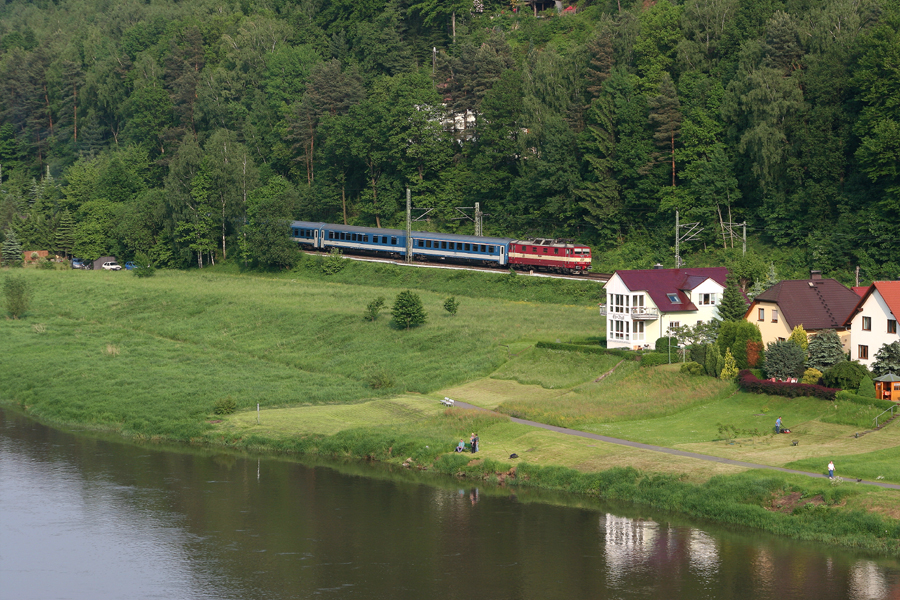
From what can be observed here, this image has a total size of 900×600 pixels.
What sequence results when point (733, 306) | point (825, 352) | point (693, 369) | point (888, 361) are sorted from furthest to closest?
point (733, 306) < point (693, 369) < point (825, 352) < point (888, 361)

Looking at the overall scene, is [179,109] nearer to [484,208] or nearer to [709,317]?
[484,208]

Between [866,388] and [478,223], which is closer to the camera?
[866,388]

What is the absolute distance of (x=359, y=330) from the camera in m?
85.2

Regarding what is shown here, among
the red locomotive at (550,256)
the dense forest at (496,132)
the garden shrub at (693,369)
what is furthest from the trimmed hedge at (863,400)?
the red locomotive at (550,256)

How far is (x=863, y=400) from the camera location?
174 feet

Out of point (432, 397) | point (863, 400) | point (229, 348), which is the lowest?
point (432, 397)

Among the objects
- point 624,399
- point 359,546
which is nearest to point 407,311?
point 624,399

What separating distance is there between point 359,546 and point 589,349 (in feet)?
104

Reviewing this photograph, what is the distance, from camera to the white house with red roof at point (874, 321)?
2238 inches

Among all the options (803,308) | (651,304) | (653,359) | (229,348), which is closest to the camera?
(803,308)

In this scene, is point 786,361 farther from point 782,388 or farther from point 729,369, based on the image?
point 729,369

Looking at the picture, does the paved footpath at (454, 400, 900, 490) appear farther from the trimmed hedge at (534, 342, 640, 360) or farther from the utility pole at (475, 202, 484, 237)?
the utility pole at (475, 202, 484, 237)

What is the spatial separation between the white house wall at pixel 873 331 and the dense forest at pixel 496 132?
56.1 ft

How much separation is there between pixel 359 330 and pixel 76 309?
36.2 m
